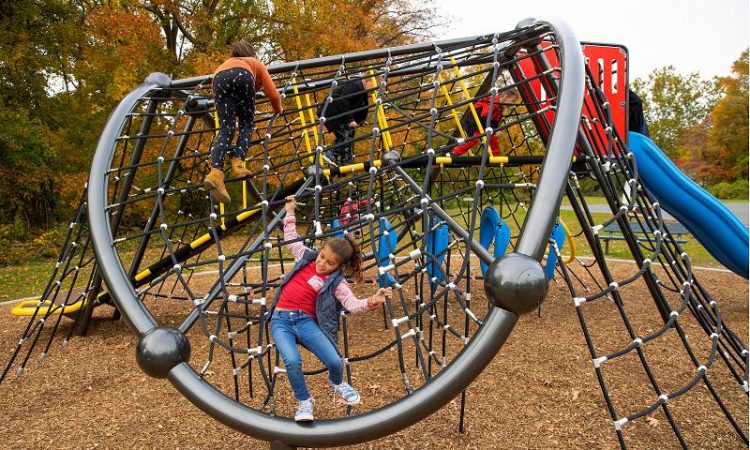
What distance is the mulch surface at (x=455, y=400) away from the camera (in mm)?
3504

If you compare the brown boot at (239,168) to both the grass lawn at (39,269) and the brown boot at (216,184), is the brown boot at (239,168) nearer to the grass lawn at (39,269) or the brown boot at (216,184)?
the brown boot at (216,184)

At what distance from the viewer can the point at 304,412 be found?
241cm

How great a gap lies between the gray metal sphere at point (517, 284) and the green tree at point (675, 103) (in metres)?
43.6

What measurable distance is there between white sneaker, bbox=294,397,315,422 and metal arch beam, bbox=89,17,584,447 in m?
0.03

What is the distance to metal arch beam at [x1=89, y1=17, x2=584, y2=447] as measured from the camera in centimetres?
211

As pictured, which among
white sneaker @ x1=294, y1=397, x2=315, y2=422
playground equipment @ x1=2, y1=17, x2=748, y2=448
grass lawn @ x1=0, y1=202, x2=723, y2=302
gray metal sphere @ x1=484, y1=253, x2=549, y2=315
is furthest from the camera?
grass lawn @ x1=0, y1=202, x2=723, y2=302

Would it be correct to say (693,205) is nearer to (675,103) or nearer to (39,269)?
(39,269)

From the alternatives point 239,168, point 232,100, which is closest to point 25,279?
point 239,168

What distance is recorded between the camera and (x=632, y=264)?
31.6ft

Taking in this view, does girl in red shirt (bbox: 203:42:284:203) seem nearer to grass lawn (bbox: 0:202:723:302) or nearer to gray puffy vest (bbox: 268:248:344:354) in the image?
gray puffy vest (bbox: 268:248:344:354)

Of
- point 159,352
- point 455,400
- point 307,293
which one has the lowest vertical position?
point 455,400

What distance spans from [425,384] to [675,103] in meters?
47.0

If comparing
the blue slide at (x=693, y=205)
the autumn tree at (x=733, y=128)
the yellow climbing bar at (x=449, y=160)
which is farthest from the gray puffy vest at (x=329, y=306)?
the autumn tree at (x=733, y=128)

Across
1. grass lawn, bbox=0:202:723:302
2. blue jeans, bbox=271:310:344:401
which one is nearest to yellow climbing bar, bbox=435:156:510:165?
blue jeans, bbox=271:310:344:401
